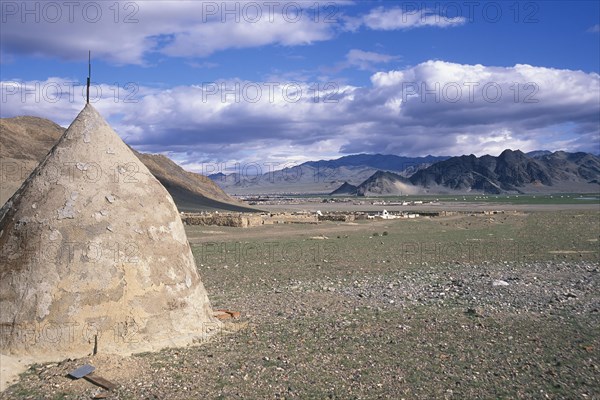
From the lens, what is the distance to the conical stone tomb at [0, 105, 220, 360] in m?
7.09

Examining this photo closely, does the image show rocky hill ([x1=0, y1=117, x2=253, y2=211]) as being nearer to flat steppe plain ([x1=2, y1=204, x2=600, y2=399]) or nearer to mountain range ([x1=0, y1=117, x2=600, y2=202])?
mountain range ([x1=0, y1=117, x2=600, y2=202])

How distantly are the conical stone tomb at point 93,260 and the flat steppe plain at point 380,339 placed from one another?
406 mm

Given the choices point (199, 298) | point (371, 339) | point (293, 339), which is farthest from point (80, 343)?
point (371, 339)

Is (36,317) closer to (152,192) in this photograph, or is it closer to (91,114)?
(152,192)

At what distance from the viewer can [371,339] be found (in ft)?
28.5

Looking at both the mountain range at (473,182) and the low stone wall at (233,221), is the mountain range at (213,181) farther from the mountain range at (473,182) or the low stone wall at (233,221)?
the low stone wall at (233,221)

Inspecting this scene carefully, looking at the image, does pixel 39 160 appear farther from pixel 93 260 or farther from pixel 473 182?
pixel 473 182

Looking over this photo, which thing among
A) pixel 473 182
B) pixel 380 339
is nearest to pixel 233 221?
pixel 380 339

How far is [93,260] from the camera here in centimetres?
736

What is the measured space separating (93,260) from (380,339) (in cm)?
453

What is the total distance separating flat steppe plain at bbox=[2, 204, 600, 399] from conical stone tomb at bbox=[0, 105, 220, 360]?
1.33 ft

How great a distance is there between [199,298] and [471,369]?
13.6 feet

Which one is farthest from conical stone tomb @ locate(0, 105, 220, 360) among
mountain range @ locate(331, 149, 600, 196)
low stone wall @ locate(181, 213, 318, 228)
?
mountain range @ locate(331, 149, 600, 196)

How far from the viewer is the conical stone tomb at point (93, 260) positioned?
7.09 meters
